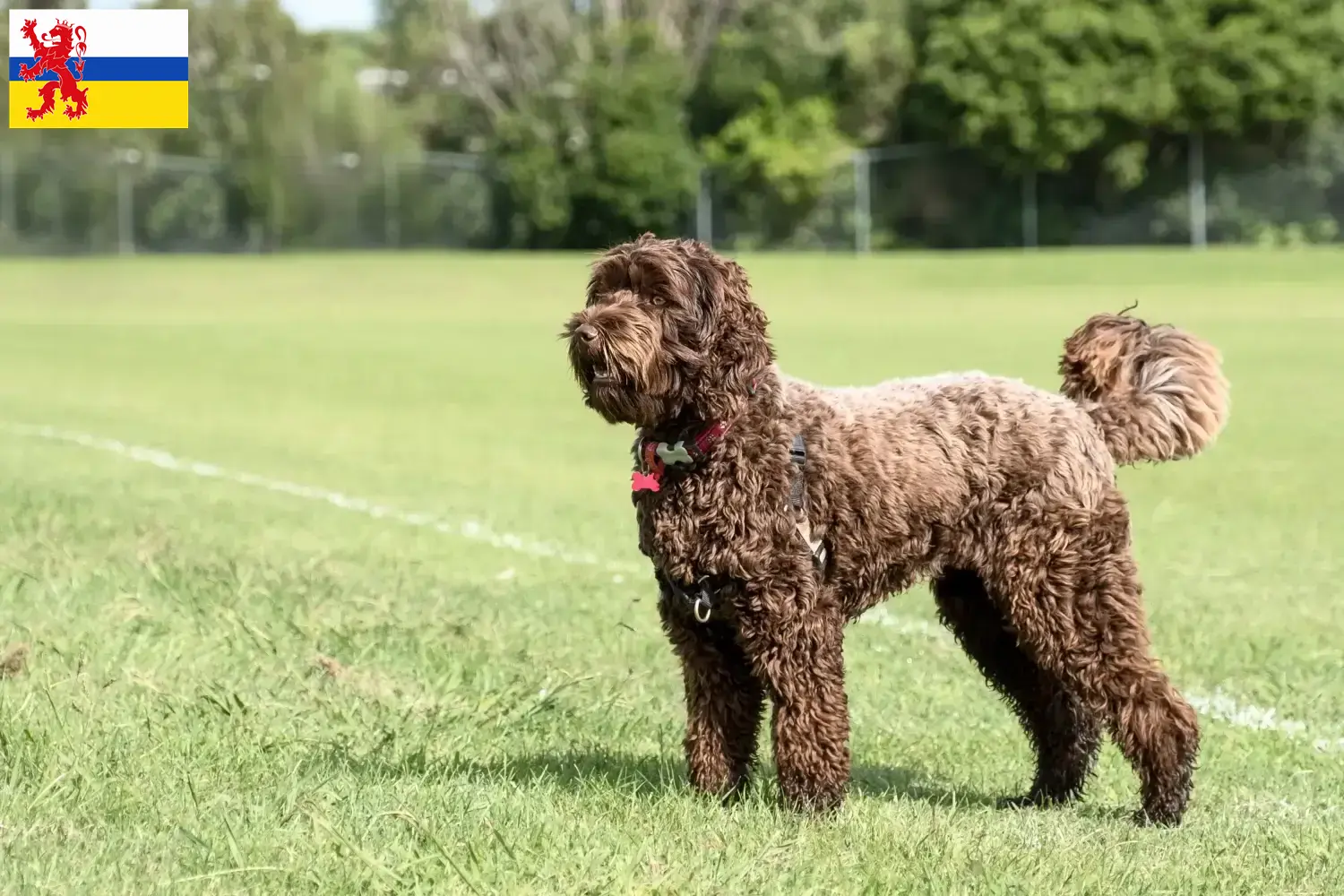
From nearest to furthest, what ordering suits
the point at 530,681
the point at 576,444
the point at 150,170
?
the point at 530,681
the point at 576,444
the point at 150,170

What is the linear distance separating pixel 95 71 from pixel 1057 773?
17711 mm

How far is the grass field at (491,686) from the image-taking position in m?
4.85

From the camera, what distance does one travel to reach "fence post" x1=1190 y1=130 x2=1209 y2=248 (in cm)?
5384

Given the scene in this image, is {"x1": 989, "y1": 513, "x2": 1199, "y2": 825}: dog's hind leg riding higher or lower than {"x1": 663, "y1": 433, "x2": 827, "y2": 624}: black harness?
lower

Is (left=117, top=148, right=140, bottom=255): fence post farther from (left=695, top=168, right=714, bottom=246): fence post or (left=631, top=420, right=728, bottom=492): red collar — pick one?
(left=631, top=420, right=728, bottom=492): red collar

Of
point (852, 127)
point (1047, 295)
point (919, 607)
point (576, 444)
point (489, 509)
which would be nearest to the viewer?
point (919, 607)

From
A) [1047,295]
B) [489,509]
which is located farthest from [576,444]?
[1047,295]

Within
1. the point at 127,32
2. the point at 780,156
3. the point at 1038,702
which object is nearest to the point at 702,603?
the point at 1038,702

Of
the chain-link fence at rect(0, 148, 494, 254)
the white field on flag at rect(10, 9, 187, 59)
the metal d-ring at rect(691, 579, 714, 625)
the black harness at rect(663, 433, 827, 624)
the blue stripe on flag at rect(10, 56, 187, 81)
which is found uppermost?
the chain-link fence at rect(0, 148, 494, 254)

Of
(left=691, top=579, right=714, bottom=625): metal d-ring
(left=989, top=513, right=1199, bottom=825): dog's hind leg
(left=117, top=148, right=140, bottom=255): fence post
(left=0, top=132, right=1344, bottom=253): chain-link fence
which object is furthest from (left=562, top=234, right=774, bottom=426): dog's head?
(left=117, top=148, right=140, bottom=255): fence post

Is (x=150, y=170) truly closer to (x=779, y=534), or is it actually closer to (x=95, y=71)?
(x=95, y=71)

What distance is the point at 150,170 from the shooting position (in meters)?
55.8

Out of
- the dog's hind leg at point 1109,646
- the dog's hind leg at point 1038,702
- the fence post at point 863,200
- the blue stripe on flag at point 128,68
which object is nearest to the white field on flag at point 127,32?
the blue stripe on flag at point 128,68

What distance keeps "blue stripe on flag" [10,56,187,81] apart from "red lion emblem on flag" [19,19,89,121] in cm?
8
